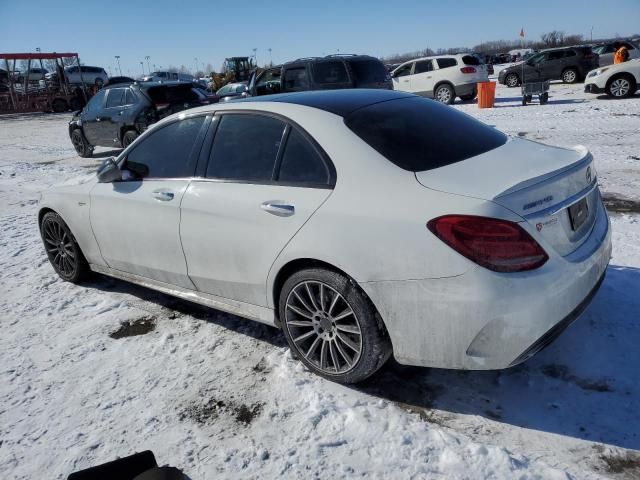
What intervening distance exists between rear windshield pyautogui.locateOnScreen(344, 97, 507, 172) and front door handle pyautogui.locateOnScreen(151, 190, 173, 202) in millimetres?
1361

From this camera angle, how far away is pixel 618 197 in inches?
231

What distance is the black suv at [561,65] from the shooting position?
21.4 m

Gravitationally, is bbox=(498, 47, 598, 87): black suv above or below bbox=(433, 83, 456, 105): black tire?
above

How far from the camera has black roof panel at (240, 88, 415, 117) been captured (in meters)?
3.10

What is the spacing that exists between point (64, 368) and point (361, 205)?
229cm

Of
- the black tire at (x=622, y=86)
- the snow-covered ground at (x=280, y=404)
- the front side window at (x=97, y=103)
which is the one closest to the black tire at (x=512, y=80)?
the black tire at (x=622, y=86)

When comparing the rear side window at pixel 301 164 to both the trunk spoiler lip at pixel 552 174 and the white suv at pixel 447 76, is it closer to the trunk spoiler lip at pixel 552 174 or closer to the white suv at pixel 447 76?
the trunk spoiler lip at pixel 552 174

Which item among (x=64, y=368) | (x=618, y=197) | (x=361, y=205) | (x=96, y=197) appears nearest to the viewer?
(x=361, y=205)

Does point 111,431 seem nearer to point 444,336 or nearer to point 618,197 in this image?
point 444,336

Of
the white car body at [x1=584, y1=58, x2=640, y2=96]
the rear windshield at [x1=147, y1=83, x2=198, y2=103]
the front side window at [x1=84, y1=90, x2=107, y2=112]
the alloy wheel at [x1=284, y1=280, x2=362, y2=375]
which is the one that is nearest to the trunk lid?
the alloy wheel at [x1=284, y1=280, x2=362, y2=375]

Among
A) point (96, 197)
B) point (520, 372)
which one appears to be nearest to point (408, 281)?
point (520, 372)

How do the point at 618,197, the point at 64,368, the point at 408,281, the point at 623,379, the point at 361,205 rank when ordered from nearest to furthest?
the point at 408,281 → the point at 361,205 → the point at 623,379 → the point at 64,368 → the point at 618,197

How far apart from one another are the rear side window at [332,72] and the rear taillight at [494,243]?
9.55 m

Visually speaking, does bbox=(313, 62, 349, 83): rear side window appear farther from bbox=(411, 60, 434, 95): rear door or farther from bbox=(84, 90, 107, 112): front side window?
bbox=(411, 60, 434, 95): rear door
